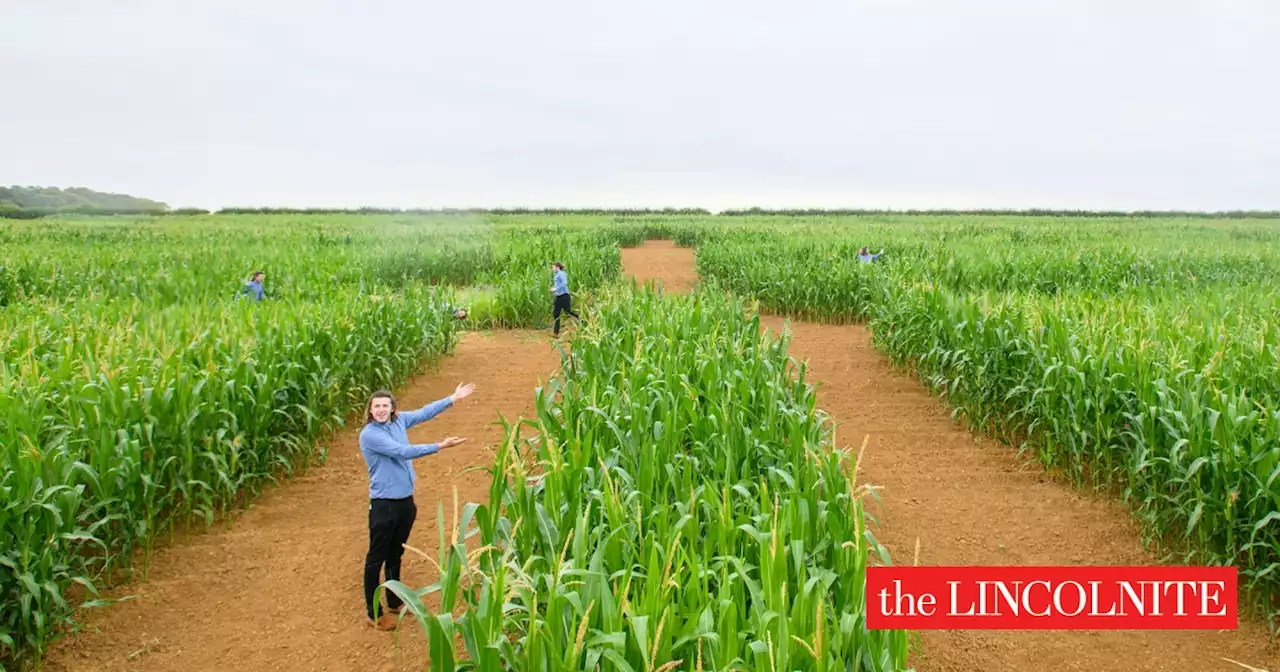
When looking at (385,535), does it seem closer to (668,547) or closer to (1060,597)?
(668,547)

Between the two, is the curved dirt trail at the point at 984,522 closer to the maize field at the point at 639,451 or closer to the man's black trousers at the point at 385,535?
the maize field at the point at 639,451

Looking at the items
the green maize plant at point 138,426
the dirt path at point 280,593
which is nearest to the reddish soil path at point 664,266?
the green maize plant at point 138,426

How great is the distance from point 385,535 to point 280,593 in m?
1.25

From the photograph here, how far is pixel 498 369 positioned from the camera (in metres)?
11.4

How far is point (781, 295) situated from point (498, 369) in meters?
7.53

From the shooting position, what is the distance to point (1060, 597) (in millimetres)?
4199

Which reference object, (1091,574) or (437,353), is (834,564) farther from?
(437,353)

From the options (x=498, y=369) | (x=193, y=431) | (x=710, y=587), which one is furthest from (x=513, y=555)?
(x=498, y=369)

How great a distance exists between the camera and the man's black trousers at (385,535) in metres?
4.49

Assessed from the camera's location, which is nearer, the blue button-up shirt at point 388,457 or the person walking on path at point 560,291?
the blue button-up shirt at point 388,457

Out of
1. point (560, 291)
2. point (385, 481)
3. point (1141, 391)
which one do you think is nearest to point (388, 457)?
point (385, 481)

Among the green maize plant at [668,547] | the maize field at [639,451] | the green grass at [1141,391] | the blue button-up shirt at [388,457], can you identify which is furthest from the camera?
the green grass at [1141,391]

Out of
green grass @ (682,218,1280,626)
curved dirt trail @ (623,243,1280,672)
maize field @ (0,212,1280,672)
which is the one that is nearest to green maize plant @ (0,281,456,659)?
maize field @ (0,212,1280,672)

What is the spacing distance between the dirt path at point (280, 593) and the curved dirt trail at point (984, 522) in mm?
3439
